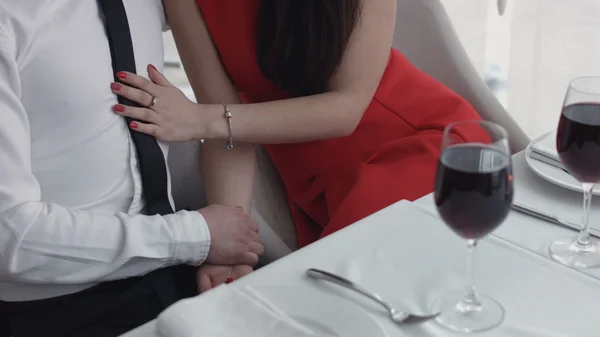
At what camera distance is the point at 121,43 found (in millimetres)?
1013

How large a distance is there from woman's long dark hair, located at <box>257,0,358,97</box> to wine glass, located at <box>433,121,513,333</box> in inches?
22.7

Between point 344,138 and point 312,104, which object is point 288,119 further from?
point 344,138

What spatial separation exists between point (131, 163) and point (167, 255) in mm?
151

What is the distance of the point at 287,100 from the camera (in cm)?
123

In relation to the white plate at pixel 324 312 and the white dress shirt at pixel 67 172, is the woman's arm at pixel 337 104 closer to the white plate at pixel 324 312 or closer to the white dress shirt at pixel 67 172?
the white dress shirt at pixel 67 172

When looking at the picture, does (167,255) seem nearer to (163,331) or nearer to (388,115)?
(163,331)

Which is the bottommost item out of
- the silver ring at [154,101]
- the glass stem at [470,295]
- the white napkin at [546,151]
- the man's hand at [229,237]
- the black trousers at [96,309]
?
the black trousers at [96,309]

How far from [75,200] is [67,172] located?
1.8 inches

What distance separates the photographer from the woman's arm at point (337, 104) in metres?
1.21

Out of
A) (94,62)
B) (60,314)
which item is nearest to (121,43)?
(94,62)

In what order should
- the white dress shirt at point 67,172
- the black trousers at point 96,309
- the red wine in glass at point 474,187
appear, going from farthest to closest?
the black trousers at point 96,309
the white dress shirt at point 67,172
the red wine in glass at point 474,187

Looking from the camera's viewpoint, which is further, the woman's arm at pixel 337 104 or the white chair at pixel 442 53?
the white chair at pixel 442 53

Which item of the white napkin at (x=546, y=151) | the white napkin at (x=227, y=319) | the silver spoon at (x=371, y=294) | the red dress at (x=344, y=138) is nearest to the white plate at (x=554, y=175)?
the white napkin at (x=546, y=151)

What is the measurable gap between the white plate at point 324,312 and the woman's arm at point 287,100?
0.49 meters
